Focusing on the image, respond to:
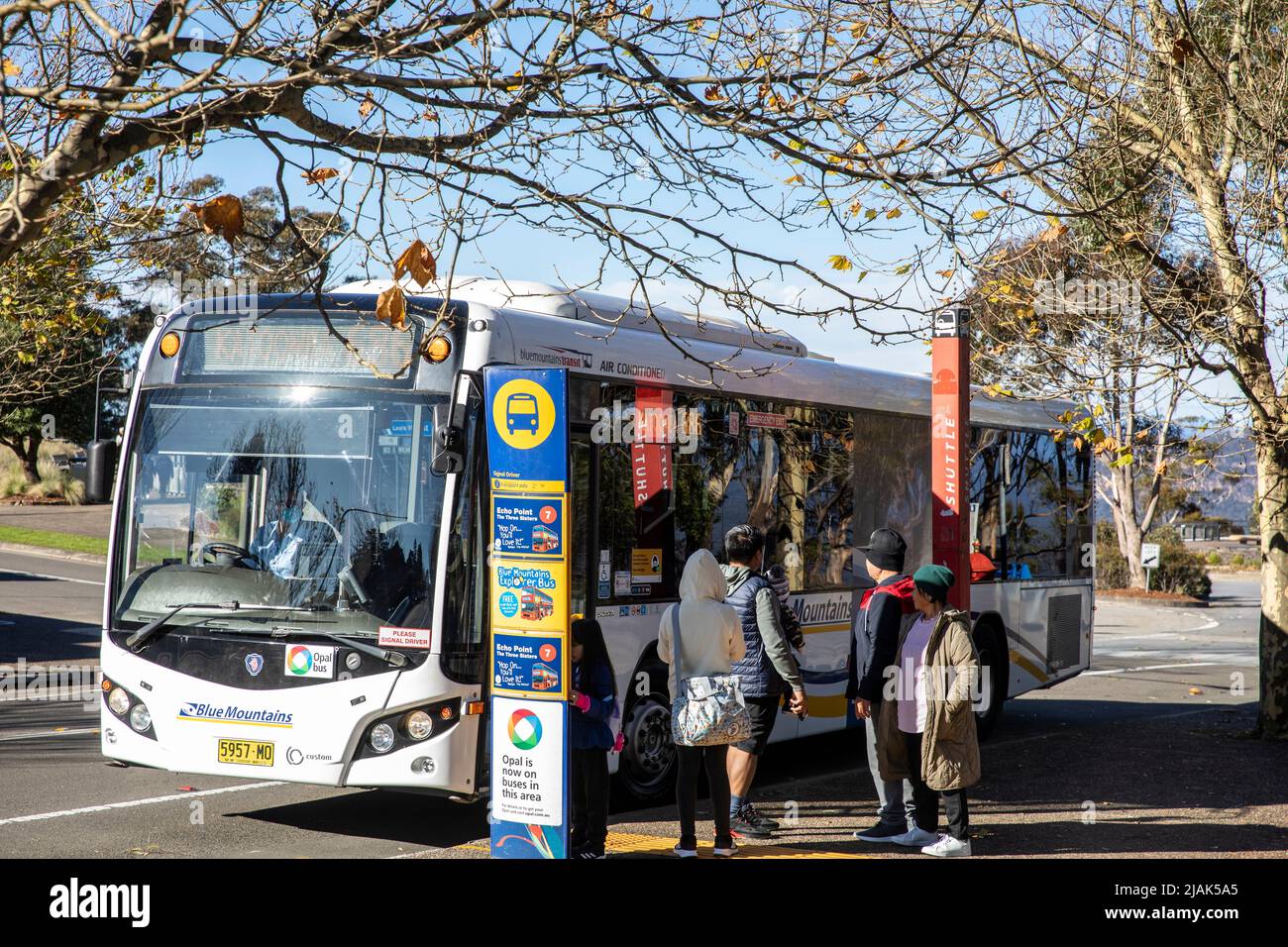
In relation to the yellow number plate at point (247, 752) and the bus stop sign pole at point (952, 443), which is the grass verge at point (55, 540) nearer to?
the yellow number plate at point (247, 752)

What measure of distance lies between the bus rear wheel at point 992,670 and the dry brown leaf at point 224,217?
9648mm

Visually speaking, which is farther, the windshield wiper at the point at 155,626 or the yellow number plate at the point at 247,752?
the windshield wiper at the point at 155,626

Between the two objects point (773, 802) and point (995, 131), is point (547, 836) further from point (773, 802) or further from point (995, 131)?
point (995, 131)

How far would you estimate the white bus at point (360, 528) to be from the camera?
25.9ft

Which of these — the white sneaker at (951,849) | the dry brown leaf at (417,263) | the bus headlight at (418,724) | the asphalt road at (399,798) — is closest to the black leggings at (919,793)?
the white sneaker at (951,849)

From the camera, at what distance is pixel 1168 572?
131 feet

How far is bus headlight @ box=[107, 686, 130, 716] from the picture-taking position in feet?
27.7

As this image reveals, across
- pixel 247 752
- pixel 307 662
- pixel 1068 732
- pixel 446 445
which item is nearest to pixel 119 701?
pixel 247 752

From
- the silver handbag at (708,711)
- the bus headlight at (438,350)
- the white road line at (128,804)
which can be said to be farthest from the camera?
the white road line at (128,804)

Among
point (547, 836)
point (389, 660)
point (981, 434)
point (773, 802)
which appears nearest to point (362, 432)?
point (389, 660)

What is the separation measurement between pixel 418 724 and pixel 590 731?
1.09 meters

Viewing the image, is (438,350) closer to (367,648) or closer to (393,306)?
(367,648)

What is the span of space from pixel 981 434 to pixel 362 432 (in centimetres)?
775

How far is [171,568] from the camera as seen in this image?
27.7 ft
